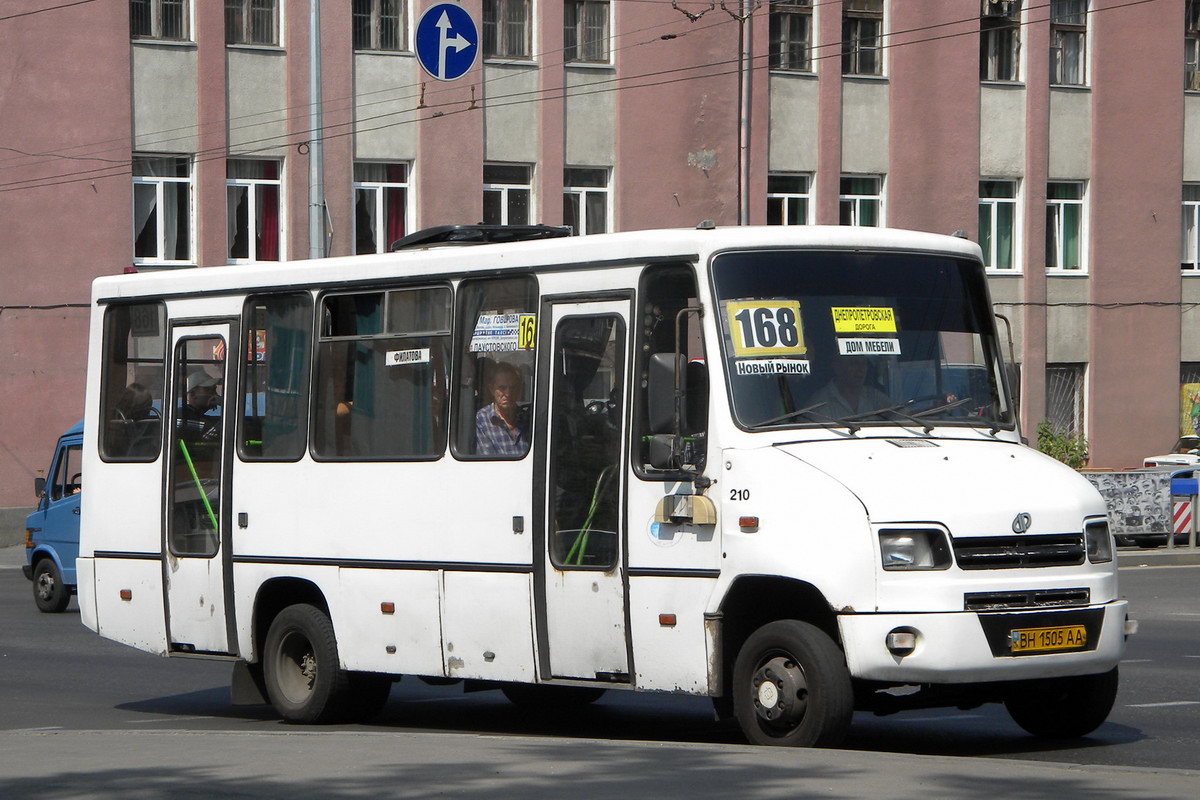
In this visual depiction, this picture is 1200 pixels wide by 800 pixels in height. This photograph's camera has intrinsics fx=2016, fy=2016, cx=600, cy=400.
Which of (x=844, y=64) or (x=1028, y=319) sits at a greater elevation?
(x=844, y=64)

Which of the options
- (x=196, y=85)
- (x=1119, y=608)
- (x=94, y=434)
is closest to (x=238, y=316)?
(x=94, y=434)

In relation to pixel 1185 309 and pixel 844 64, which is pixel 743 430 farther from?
pixel 1185 309

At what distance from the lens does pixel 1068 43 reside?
4041 centimetres

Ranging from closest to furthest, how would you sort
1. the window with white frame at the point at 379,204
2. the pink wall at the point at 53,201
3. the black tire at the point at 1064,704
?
the black tire at the point at 1064,704 < the pink wall at the point at 53,201 < the window with white frame at the point at 379,204

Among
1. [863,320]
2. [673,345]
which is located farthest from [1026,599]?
[673,345]

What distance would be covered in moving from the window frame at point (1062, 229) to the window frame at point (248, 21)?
1583 cm

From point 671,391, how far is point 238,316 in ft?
13.2

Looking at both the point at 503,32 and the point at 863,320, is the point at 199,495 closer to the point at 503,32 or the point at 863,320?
the point at 863,320

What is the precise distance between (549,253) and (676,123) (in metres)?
26.8

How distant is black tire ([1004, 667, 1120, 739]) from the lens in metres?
10.2

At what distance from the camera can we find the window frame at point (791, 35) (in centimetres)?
3806

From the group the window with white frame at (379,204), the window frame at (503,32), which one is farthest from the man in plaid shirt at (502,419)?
the window frame at (503,32)

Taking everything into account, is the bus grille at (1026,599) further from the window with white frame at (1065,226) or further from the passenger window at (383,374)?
the window with white frame at (1065,226)

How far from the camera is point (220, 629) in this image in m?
12.7
